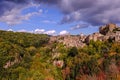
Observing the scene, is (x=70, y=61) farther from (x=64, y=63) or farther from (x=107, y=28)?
(x=107, y=28)

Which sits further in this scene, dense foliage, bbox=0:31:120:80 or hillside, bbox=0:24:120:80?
hillside, bbox=0:24:120:80

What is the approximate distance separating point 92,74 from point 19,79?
27167 mm

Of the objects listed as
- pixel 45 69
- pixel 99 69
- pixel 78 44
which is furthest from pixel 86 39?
pixel 99 69

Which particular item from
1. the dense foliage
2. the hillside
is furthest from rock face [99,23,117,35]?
the dense foliage

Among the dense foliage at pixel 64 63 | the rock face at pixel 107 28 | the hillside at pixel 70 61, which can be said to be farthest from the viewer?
the rock face at pixel 107 28

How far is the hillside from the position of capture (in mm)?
100631

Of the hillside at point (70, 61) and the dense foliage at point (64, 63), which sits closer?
the dense foliage at point (64, 63)

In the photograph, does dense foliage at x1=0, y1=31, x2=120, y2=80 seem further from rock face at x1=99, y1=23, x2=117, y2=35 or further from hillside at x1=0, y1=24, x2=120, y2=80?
rock face at x1=99, y1=23, x2=117, y2=35

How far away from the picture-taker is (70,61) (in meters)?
122

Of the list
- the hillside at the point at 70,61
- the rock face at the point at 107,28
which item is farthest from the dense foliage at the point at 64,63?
the rock face at the point at 107,28

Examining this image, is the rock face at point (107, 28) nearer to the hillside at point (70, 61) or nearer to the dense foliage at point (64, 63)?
the hillside at point (70, 61)

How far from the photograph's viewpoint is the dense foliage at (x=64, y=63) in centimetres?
9956

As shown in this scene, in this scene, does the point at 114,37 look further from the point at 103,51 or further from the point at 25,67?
the point at 25,67

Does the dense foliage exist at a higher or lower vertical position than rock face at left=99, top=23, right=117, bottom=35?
lower
